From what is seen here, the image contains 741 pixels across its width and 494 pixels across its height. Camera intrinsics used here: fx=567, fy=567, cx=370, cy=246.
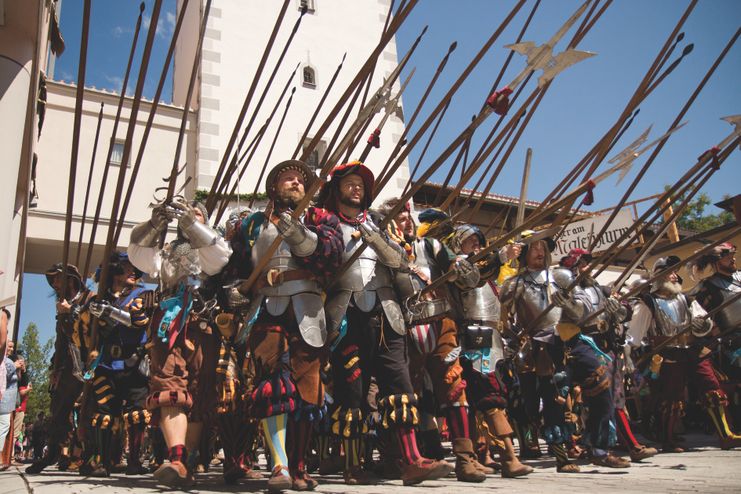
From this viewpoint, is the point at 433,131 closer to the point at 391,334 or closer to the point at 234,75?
the point at 391,334

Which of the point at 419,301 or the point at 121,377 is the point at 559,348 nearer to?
the point at 419,301

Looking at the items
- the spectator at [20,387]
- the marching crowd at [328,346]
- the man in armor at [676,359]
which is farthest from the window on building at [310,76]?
the man in armor at [676,359]

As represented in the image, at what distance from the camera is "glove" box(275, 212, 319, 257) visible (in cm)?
288

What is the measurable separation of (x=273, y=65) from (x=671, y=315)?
10.6 metres

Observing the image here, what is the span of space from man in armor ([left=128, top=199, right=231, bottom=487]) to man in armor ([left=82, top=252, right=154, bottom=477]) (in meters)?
0.74

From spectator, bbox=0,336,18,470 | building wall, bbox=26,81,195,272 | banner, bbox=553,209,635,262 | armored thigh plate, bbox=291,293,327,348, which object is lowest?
spectator, bbox=0,336,18,470

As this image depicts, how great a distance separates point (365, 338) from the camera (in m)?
3.20

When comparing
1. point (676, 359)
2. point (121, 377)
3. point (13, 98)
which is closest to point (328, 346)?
point (121, 377)

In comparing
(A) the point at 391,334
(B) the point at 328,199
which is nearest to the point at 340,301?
(A) the point at 391,334

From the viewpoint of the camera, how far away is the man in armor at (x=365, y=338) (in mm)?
3068

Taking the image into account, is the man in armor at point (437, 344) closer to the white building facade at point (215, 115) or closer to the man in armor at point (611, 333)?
the man in armor at point (611, 333)

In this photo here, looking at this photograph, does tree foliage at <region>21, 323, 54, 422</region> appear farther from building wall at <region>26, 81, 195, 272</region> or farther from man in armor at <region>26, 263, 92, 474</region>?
man in armor at <region>26, 263, 92, 474</region>

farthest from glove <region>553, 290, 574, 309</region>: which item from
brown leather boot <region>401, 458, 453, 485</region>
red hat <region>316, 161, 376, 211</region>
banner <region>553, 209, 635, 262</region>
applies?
banner <region>553, 209, 635, 262</region>

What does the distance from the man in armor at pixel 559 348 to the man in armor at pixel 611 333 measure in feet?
0.44
